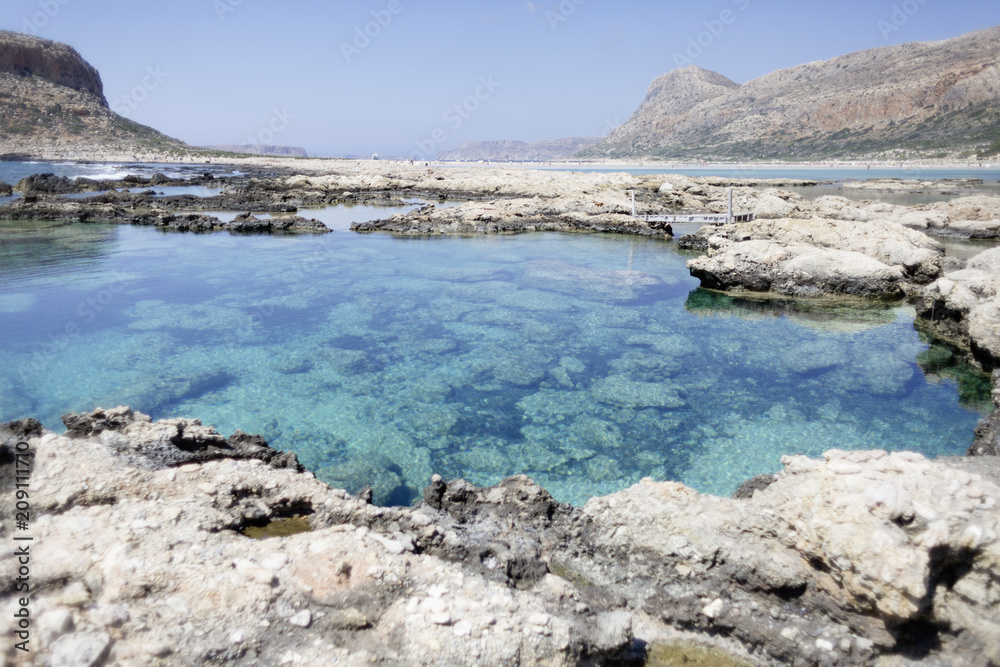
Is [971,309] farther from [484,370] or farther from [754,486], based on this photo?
[484,370]

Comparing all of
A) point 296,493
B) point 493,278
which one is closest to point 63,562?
point 296,493

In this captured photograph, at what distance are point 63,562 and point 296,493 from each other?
6.22 feet

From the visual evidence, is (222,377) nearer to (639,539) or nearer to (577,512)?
(577,512)

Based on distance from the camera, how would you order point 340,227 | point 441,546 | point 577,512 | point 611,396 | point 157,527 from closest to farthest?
point 157,527
point 441,546
point 577,512
point 611,396
point 340,227

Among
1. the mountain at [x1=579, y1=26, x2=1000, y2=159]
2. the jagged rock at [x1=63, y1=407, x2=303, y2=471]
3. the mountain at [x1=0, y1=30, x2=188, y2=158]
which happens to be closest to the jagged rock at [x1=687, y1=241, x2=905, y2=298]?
the jagged rock at [x1=63, y1=407, x2=303, y2=471]

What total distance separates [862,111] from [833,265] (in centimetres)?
12406

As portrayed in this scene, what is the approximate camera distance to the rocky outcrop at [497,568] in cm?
332

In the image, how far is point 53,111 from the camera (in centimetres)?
8531

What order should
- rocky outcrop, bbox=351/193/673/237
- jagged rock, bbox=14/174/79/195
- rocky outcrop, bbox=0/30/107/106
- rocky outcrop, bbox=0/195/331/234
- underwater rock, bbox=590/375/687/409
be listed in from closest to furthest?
underwater rock, bbox=590/375/687/409 → rocky outcrop, bbox=0/195/331/234 → rocky outcrop, bbox=351/193/673/237 → jagged rock, bbox=14/174/79/195 → rocky outcrop, bbox=0/30/107/106

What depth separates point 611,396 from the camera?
10133mm

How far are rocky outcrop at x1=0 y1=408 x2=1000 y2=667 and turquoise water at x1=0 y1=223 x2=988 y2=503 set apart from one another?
92.6 inches

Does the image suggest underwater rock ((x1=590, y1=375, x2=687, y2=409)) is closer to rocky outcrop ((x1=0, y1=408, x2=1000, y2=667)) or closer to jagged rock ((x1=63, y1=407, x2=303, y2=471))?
rocky outcrop ((x1=0, y1=408, x2=1000, y2=667))

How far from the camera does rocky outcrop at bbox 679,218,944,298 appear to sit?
15.9 metres

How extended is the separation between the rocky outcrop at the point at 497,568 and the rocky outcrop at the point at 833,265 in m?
11.8
